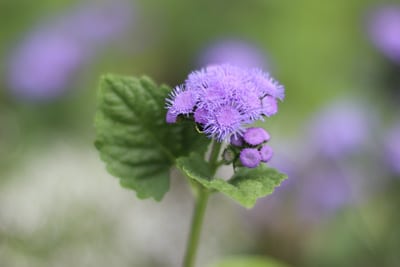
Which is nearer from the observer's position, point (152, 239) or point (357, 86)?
point (152, 239)

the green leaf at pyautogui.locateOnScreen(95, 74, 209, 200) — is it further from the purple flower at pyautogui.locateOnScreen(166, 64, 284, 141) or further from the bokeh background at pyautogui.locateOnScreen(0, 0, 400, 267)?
the bokeh background at pyautogui.locateOnScreen(0, 0, 400, 267)

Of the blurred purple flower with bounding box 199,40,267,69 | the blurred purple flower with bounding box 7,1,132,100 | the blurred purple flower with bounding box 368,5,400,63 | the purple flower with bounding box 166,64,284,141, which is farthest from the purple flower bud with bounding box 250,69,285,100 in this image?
the blurred purple flower with bounding box 7,1,132,100

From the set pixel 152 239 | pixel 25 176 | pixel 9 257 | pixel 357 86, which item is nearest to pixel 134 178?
pixel 9 257

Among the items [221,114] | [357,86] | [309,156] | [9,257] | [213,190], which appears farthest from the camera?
[357,86]

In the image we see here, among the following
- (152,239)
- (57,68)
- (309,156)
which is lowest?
(152,239)

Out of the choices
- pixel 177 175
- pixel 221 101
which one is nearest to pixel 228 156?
pixel 221 101

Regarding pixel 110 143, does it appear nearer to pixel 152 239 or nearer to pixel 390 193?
pixel 152 239

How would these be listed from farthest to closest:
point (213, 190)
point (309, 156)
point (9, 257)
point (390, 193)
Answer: point (309, 156), point (390, 193), point (9, 257), point (213, 190)
